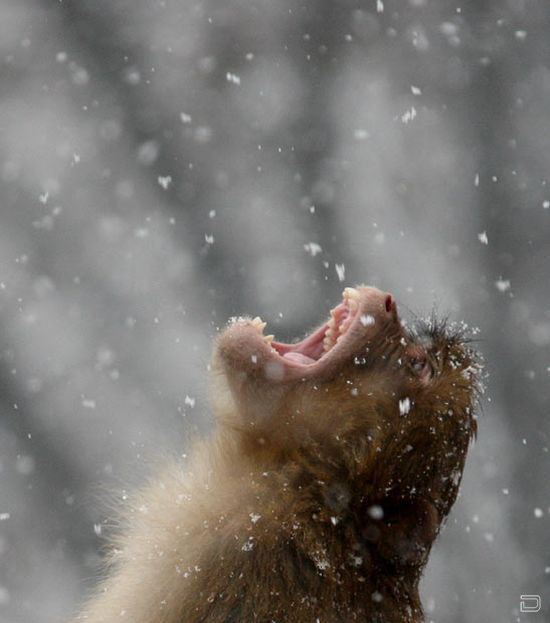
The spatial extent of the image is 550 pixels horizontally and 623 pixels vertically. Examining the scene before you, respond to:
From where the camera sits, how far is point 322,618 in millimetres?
Answer: 3928

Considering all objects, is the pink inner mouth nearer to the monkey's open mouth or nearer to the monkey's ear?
the monkey's open mouth

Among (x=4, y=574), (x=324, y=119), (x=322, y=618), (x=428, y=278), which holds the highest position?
(x=322, y=618)

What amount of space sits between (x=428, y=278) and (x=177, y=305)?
1941 mm

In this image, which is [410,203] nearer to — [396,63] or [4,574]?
[396,63]

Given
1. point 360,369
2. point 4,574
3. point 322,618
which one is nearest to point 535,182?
point 4,574

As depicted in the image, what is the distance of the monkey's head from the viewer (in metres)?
4.21

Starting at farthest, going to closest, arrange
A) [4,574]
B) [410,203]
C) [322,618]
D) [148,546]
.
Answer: [410,203] < [4,574] < [148,546] < [322,618]

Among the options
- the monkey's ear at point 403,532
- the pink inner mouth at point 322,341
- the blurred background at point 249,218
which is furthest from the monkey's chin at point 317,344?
the blurred background at point 249,218

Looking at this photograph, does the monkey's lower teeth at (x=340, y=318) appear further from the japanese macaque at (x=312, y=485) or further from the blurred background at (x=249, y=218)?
the blurred background at (x=249, y=218)

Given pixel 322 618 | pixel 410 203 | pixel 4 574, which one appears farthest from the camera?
pixel 410 203

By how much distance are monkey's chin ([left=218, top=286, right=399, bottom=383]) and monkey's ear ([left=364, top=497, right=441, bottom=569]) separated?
50cm

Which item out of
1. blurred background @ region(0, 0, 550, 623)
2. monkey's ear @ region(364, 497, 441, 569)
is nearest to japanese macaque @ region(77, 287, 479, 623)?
monkey's ear @ region(364, 497, 441, 569)

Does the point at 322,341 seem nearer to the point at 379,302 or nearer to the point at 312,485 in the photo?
the point at 379,302

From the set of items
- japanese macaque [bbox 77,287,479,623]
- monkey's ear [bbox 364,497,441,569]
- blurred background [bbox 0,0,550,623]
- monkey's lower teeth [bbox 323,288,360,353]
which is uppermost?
monkey's lower teeth [bbox 323,288,360,353]
